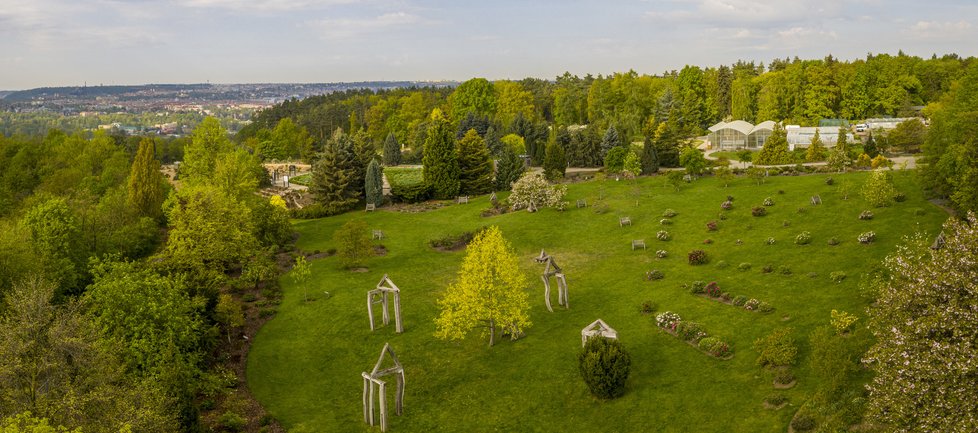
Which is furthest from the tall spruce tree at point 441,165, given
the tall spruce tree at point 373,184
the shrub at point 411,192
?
the tall spruce tree at point 373,184

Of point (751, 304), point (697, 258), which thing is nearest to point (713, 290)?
point (751, 304)

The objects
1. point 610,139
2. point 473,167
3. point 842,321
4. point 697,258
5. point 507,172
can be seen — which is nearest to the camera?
point 842,321

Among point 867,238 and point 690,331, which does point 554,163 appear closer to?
point 867,238

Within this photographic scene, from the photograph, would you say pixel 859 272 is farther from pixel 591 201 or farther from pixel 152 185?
pixel 152 185

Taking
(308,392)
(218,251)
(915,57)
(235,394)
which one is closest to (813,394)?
(308,392)

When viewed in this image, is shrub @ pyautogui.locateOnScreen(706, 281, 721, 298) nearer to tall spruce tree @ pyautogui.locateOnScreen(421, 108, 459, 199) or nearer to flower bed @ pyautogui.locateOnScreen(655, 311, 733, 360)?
flower bed @ pyautogui.locateOnScreen(655, 311, 733, 360)

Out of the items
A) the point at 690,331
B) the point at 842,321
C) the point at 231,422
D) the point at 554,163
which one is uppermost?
the point at 554,163
